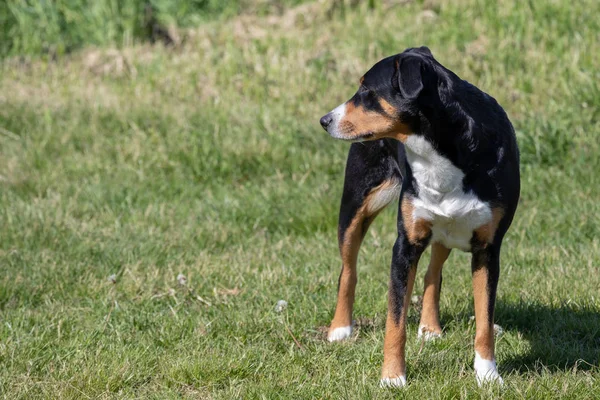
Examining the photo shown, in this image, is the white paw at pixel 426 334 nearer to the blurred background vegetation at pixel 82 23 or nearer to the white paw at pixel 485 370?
the white paw at pixel 485 370

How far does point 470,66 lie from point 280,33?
268 centimetres

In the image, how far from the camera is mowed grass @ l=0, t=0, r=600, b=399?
4.25 metres

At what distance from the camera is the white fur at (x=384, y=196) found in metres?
4.67

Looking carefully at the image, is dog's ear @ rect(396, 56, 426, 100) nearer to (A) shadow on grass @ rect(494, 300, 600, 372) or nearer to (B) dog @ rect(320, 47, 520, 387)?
(B) dog @ rect(320, 47, 520, 387)

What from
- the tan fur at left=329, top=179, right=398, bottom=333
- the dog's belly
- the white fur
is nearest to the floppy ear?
the dog's belly

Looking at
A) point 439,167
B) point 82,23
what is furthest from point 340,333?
point 82,23

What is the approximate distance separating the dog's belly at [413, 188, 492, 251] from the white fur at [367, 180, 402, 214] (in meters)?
0.67

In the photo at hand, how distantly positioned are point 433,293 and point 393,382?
87 centimetres

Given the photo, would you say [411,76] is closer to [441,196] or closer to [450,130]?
[450,130]

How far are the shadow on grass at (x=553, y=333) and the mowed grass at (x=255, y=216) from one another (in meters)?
0.01

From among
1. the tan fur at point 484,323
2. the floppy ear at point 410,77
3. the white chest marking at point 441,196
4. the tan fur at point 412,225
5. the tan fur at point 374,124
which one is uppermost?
the floppy ear at point 410,77

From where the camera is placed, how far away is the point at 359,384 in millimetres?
3953

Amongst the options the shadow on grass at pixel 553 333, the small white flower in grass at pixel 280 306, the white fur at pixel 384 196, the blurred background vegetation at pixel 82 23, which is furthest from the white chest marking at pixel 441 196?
the blurred background vegetation at pixel 82 23

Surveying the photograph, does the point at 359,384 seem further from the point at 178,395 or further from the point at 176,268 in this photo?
Result: the point at 176,268
